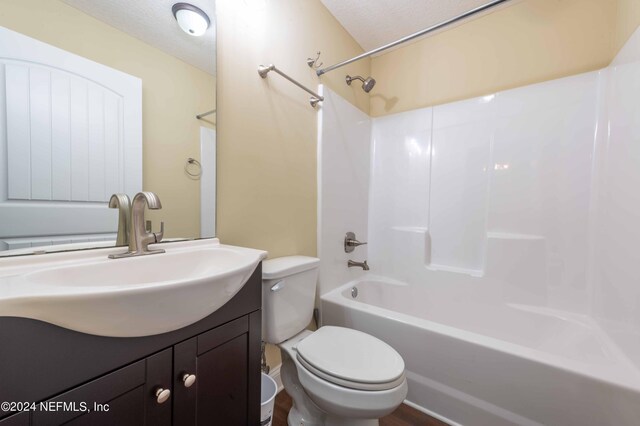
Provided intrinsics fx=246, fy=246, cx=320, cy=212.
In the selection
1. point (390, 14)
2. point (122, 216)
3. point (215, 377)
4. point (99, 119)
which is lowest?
point (215, 377)

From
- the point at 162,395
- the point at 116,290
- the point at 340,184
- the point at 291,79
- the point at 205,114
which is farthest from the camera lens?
the point at 340,184

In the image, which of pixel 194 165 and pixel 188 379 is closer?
pixel 188 379

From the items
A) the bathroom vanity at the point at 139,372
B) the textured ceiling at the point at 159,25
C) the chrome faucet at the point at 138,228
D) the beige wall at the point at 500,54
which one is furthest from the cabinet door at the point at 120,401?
the beige wall at the point at 500,54

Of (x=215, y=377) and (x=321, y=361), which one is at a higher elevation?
(x=215, y=377)

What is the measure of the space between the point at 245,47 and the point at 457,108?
1479 mm

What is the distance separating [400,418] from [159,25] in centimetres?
207

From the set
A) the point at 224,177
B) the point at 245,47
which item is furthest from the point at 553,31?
the point at 224,177

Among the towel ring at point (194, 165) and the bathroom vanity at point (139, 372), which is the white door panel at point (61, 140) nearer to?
the towel ring at point (194, 165)

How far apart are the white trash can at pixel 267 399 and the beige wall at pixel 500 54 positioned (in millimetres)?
2078

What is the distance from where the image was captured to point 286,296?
1137 mm

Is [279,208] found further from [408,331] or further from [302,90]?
[408,331]

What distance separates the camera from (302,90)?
1489mm

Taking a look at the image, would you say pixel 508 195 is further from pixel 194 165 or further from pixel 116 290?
pixel 116 290

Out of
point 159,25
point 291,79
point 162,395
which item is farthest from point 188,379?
point 291,79
